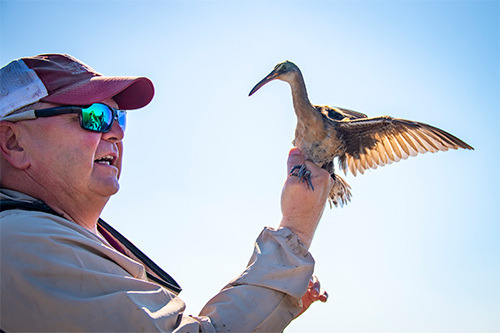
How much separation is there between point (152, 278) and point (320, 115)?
321cm

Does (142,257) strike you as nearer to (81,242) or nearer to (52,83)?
(81,242)

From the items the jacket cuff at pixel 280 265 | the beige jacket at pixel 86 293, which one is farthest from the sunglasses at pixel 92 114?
the jacket cuff at pixel 280 265

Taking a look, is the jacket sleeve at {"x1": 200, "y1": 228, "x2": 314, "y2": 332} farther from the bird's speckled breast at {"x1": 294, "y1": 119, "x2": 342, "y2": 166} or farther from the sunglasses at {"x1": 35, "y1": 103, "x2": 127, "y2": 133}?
the bird's speckled breast at {"x1": 294, "y1": 119, "x2": 342, "y2": 166}

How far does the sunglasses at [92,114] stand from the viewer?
227 centimetres

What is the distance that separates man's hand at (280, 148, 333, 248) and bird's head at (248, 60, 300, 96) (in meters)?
2.57

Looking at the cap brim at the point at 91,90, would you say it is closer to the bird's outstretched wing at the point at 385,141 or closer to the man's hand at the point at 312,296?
the man's hand at the point at 312,296

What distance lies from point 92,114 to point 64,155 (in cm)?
28

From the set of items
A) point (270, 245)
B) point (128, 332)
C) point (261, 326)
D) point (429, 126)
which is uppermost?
point (429, 126)

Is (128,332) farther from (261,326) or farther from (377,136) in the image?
(377,136)

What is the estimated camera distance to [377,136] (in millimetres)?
5191

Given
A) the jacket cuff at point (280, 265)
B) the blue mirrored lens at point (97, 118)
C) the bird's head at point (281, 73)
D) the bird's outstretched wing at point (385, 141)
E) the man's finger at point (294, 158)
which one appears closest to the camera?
the jacket cuff at point (280, 265)

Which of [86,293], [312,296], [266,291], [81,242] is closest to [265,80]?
[312,296]

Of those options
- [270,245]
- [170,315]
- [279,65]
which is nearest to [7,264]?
[170,315]

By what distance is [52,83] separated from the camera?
2324 mm
